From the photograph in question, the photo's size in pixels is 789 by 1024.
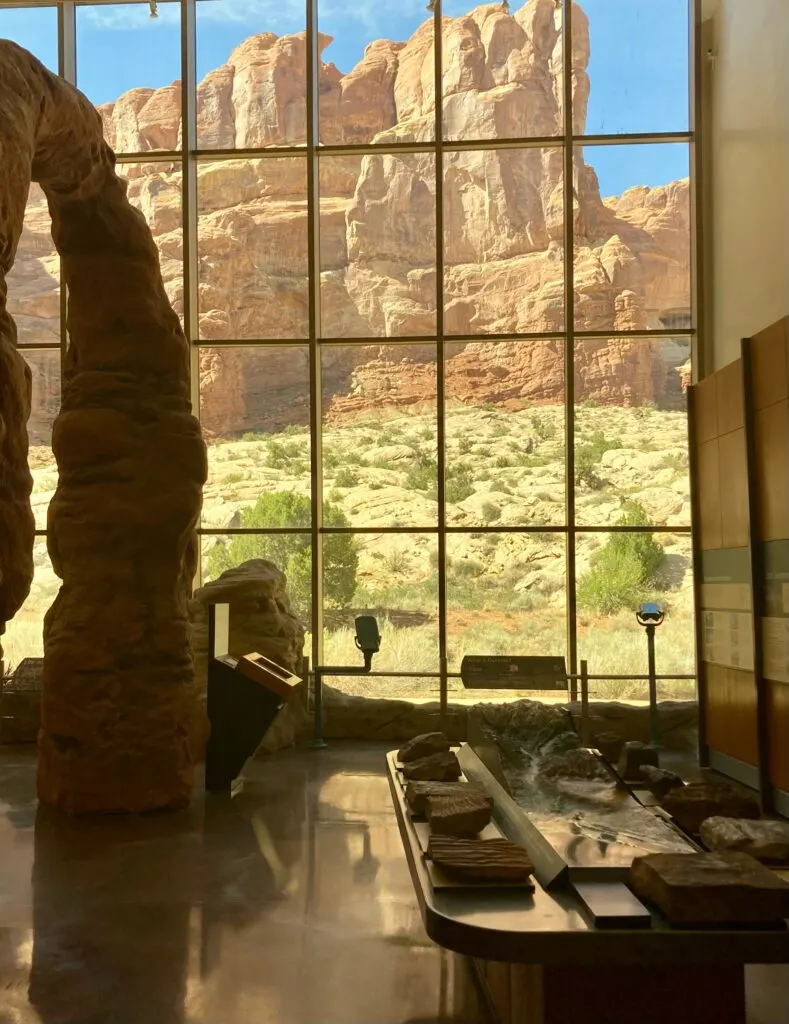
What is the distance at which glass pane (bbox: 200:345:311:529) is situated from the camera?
755 inches

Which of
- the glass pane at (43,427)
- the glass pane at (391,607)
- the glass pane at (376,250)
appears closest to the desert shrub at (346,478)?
the glass pane at (391,607)

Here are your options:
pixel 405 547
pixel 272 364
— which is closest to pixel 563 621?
pixel 405 547

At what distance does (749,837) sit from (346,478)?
1791 centimetres

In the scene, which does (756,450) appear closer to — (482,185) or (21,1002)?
(21,1002)

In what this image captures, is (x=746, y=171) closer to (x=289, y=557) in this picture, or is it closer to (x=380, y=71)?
(x=289, y=557)

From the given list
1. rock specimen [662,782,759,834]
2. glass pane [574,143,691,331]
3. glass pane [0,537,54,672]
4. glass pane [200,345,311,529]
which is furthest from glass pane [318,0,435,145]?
rock specimen [662,782,759,834]

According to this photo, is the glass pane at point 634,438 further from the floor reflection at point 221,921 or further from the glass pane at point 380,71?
the floor reflection at point 221,921

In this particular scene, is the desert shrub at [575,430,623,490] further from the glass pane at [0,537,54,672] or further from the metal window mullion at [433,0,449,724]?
the glass pane at [0,537,54,672]

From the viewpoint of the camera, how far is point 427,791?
4.23m

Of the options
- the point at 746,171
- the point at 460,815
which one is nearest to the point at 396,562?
the point at 746,171

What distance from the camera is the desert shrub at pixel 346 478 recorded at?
20.8 metres

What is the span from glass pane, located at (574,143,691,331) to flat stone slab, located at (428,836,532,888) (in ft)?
60.4

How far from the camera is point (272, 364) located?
76.3 ft

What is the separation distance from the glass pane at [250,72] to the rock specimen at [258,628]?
34.3 feet
